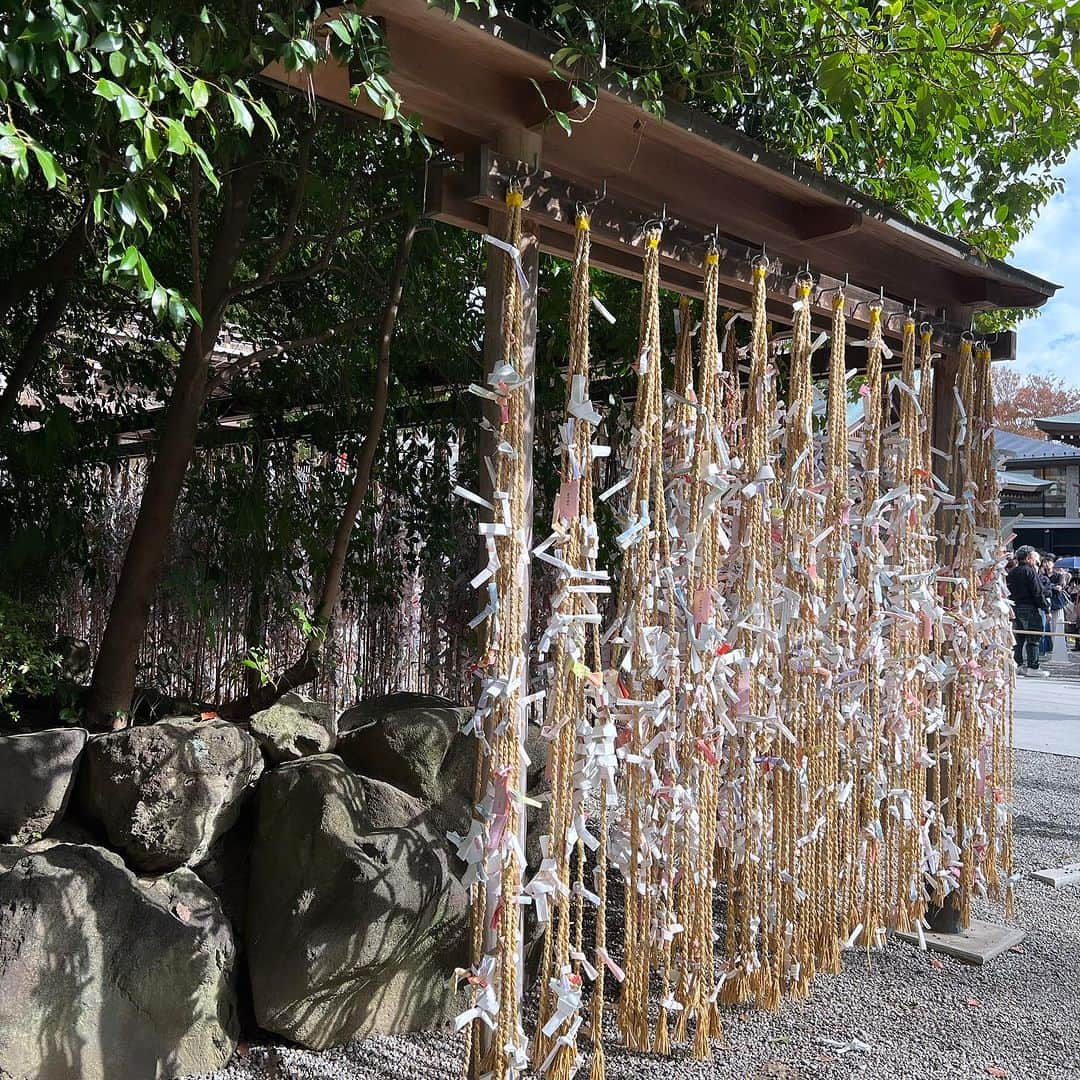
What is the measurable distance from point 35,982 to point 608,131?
7.42ft

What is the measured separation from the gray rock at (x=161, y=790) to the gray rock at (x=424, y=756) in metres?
0.43

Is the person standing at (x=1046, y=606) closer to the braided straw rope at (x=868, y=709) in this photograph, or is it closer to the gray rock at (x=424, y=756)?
the braided straw rope at (x=868, y=709)

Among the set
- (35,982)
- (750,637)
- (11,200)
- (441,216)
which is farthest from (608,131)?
(35,982)

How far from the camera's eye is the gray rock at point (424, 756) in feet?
9.05

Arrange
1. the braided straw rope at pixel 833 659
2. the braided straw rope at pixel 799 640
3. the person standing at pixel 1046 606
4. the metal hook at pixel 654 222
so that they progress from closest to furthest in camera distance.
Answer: the metal hook at pixel 654 222 → the braided straw rope at pixel 799 640 → the braided straw rope at pixel 833 659 → the person standing at pixel 1046 606

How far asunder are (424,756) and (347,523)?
3.03 ft

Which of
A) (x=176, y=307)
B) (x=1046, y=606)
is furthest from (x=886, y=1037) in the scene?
(x=1046, y=606)

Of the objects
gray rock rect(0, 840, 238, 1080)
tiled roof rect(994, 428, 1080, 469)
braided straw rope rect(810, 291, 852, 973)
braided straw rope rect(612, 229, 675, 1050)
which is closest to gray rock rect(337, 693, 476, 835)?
gray rock rect(0, 840, 238, 1080)

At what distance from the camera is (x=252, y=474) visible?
3.59 m

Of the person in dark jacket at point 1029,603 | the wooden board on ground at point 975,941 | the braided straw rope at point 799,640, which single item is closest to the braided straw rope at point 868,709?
the braided straw rope at point 799,640

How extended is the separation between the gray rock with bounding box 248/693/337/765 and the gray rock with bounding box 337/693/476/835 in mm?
94

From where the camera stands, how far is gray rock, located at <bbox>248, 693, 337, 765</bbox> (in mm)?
2725

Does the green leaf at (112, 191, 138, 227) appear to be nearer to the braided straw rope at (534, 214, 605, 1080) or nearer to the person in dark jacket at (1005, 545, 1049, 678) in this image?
the braided straw rope at (534, 214, 605, 1080)

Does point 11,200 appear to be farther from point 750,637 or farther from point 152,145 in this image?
point 750,637
